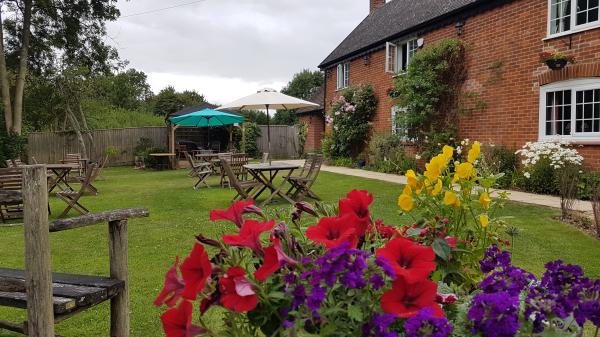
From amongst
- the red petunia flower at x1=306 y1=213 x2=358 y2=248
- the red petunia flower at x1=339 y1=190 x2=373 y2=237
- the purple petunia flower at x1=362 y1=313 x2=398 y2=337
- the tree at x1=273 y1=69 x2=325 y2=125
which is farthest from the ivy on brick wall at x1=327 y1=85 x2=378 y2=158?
the tree at x1=273 y1=69 x2=325 y2=125

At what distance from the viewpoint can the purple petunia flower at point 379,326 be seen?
95cm

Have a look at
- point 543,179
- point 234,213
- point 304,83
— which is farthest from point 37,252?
point 304,83

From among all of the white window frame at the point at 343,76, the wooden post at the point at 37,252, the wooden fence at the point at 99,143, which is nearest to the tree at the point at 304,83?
the wooden fence at the point at 99,143

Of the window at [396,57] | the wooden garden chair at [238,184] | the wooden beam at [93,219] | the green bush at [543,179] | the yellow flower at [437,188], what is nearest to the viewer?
the yellow flower at [437,188]

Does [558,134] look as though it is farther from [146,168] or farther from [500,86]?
[146,168]

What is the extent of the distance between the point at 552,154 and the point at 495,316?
8.71 meters

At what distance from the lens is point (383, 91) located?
1587cm

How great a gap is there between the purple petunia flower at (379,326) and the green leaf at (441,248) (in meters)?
0.60

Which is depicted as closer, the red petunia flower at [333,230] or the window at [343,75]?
the red petunia flower at [333,230]

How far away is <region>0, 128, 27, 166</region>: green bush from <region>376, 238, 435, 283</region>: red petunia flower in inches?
628

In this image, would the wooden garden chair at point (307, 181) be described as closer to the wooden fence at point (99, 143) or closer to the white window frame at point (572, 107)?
the white window frame at point (572, 107)

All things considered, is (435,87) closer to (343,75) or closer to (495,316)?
(343,75)

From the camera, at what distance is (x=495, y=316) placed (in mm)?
947

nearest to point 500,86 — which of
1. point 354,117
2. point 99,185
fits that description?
point 354,117
